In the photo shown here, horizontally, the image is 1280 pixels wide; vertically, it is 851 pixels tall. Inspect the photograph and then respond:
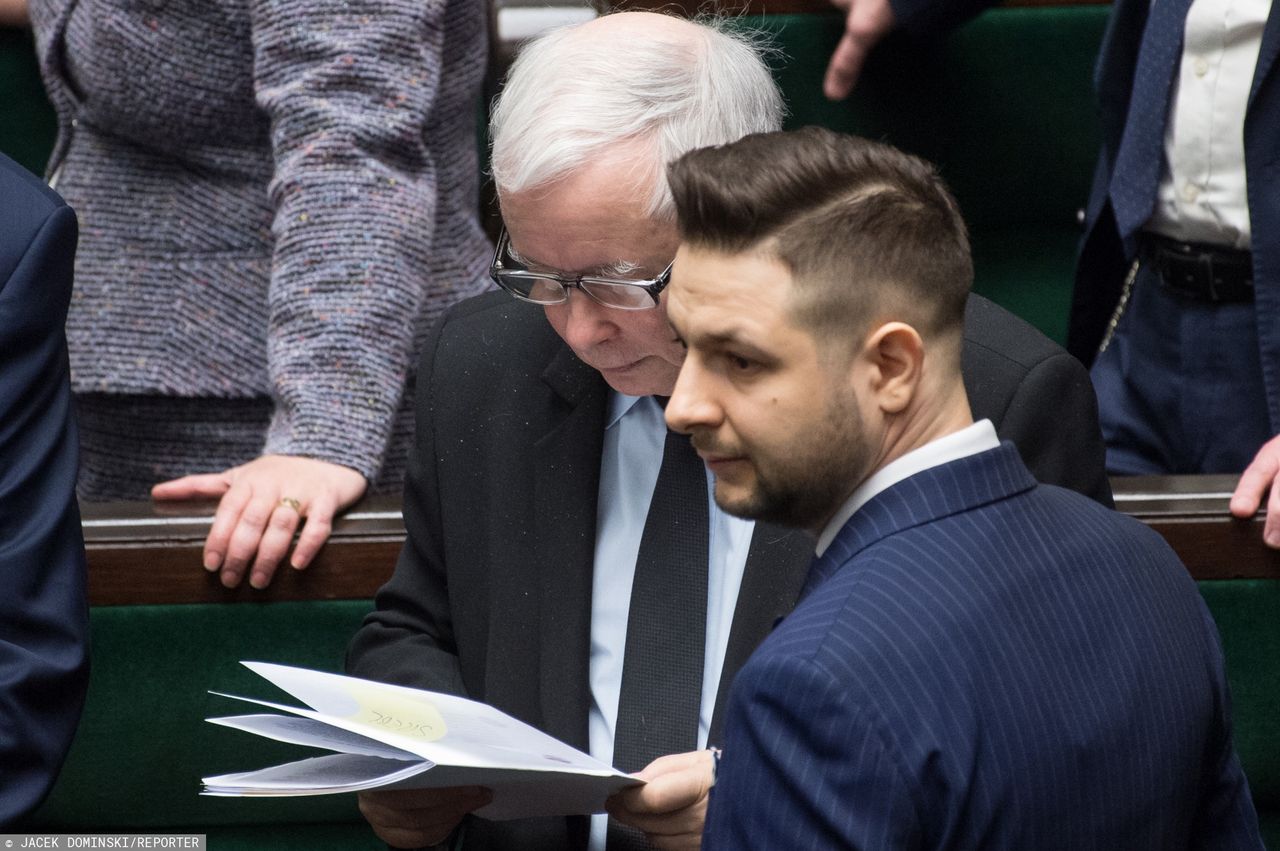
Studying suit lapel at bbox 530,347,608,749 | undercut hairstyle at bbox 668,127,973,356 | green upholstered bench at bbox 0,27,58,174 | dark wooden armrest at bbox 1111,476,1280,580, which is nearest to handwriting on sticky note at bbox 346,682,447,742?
suit lapel at bbox 530,347,608,749

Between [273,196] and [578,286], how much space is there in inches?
21.4

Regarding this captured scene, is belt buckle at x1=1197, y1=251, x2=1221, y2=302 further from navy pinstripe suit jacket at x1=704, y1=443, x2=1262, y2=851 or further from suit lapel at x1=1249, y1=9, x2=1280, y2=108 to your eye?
navy pinstripe suit jacket at x1=704, y1=443, x2=1262, y2=851

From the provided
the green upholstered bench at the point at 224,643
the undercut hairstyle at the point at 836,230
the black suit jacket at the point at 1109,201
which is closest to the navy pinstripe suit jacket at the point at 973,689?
the undercut hairstyle at the point at 836,230

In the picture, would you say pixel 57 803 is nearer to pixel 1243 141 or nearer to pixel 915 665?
pixel 915 665

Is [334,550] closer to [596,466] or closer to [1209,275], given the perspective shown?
[596,466]

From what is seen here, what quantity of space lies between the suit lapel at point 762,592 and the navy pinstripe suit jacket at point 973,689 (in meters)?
0.39

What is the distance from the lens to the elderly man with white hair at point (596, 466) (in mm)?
1374

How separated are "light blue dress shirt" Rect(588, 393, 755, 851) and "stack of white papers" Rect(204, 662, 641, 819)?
21 cm

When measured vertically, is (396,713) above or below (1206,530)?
above

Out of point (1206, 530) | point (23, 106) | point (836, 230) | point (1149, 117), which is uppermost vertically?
point (836, 230)

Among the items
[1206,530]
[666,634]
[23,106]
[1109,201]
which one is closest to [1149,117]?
[1109,201]

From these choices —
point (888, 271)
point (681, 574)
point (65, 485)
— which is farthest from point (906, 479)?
point (65, 485)

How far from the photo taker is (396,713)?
115 cm

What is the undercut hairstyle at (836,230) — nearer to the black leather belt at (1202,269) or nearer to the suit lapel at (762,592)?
the suit lapel at (762,592)
